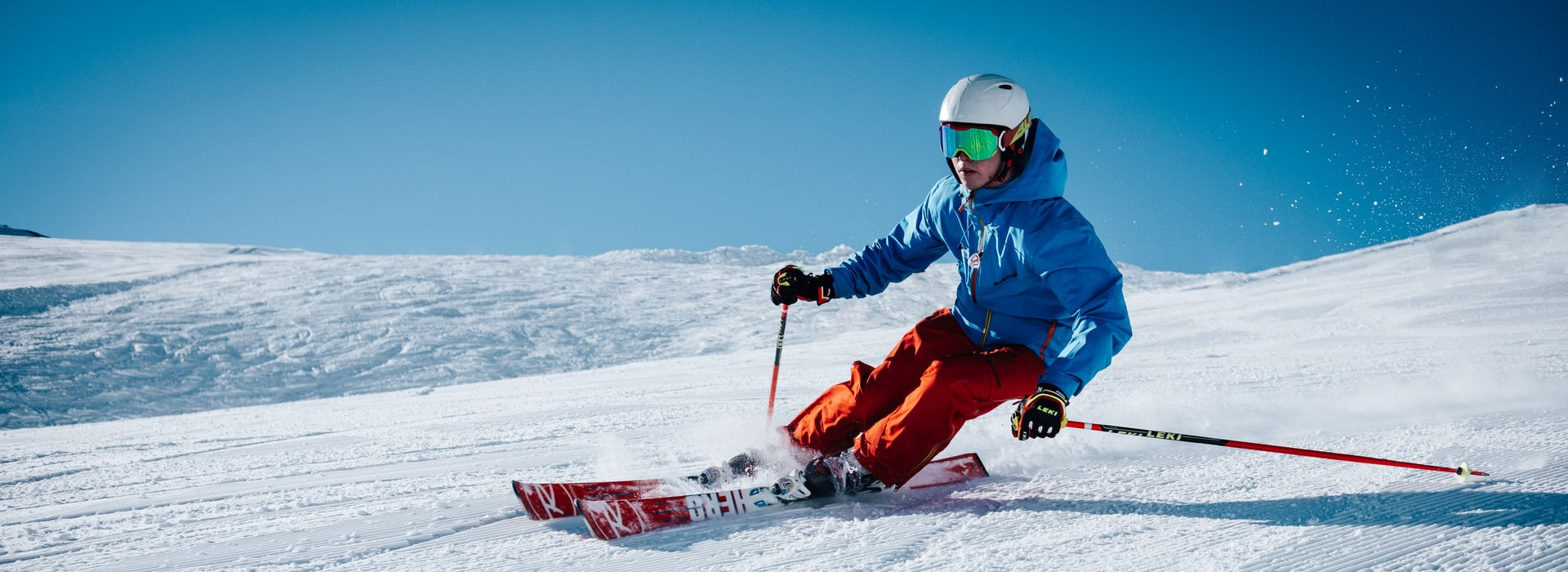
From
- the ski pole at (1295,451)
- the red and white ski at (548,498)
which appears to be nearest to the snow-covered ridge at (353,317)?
the red and white ski at (548,498)

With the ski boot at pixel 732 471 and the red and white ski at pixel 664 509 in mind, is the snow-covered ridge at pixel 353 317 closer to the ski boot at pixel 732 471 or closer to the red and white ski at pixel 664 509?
the ski boot at pixel 732 471

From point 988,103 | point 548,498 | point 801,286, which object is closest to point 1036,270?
point 988,103

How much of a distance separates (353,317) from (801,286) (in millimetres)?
13388

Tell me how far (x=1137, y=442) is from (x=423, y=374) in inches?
437

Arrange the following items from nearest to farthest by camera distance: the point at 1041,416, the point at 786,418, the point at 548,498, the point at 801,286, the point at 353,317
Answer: the point at 1041,416 < the point at 548,498 < the point at 801,286 < the point at 786,418 < the point at 353,317

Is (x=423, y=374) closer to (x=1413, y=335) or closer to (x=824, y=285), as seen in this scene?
(x=824, y=285)

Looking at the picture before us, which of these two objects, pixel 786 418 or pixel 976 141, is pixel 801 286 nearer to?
pixel 976 141

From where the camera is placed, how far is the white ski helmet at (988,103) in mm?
2830

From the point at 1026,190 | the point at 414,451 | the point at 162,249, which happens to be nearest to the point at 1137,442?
the point at 1026,190

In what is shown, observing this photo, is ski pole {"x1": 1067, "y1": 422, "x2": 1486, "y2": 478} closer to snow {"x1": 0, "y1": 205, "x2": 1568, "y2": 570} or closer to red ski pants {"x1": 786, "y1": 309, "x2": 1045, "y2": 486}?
snow {"x1": 0, "y1": 205, "x2": 1568, "y2": 570}

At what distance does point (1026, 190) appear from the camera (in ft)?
9.28

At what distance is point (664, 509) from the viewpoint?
2.46 metres

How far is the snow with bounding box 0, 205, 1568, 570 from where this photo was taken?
7.18ft

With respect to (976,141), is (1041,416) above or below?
below
